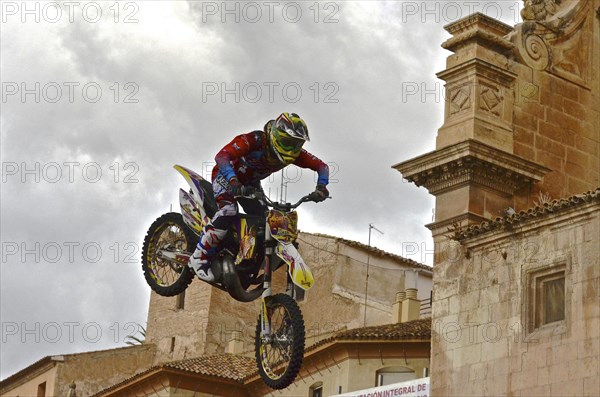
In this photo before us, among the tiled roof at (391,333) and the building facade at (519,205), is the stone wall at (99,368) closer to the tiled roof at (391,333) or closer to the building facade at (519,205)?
the tiled roof at (391,333)

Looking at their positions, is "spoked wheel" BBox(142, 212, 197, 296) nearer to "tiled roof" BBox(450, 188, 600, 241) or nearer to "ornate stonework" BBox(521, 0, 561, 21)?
"tiled roof" BBox(450, 188, 600, 241)

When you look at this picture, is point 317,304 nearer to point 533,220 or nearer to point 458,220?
point 458,220

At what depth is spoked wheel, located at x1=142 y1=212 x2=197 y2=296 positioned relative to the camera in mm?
24469

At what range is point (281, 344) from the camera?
74.1 ft

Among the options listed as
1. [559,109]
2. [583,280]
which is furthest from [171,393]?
[583,280]

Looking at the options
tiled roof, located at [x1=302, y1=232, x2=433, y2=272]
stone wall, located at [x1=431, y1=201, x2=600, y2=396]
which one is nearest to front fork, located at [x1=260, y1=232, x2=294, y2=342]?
stone wall, located at [x1=431, y1=201, x2=600, y2=396]

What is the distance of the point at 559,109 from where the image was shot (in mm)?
42562

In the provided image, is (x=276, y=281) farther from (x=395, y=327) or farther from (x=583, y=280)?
(x=583, y=280)

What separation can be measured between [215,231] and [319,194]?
1322mm

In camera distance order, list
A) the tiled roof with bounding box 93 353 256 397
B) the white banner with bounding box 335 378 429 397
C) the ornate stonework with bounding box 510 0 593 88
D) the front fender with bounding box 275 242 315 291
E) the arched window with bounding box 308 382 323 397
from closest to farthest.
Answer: the front fender with bounding box 275 242 315 291 < the ornate stonework with bounding box 510 0 593 88 < the white banner with bounding box 335 378 429 397 < the arched window with bounding box 308 382 323 397 < the tiled roof with bounding box 93 353 256 397

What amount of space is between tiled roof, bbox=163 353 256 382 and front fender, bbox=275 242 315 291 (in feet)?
124

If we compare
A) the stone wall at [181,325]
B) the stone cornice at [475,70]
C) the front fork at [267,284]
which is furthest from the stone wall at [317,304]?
the front fork at [267,284]

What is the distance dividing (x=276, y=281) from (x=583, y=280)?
94.2ft

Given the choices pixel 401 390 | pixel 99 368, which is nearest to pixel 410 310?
pixel 401 390
